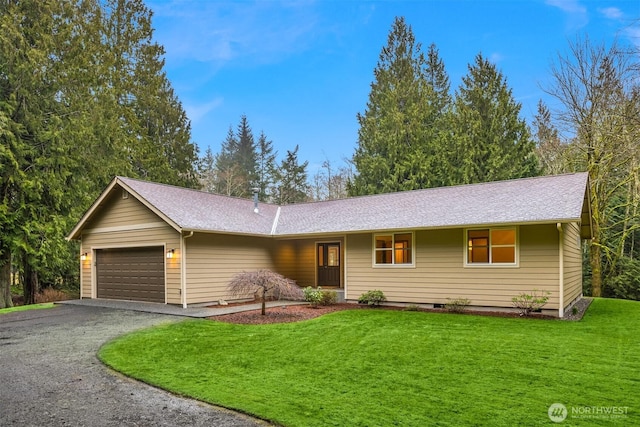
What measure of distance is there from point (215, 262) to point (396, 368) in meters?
8.51

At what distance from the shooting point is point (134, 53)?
26078 mm

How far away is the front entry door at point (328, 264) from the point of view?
51.4ft

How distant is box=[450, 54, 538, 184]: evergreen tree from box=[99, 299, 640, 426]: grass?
12851mm

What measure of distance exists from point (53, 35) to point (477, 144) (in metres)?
20.4

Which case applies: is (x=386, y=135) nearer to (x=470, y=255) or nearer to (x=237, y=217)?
(x=237, y=217)

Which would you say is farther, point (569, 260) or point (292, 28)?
point (292, 28)

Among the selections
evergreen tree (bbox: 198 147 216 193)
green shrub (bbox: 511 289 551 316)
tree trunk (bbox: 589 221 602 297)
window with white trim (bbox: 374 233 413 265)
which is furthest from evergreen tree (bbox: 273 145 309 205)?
green shrub (bbox: 511 289 551 316)

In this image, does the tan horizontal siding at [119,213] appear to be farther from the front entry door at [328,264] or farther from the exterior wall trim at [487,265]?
the exterior wall trim at [487,265]

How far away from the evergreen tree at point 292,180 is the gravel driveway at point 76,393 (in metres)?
28.9

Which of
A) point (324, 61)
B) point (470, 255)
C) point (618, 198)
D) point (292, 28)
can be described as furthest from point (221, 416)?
point (324, 61)

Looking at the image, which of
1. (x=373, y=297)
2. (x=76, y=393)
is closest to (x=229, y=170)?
(x=373, y=297)

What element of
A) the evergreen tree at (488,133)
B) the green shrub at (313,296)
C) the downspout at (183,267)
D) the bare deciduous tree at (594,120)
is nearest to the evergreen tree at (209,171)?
the evergreen tree at (488,133)

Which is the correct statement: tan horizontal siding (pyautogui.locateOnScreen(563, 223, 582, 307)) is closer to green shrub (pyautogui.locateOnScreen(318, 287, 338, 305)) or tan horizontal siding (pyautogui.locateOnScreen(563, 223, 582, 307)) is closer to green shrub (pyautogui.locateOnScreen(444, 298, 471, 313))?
green shrub (pyautogui.locateOnScreen(444, 298, 471, 313))

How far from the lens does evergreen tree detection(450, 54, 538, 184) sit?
20.8 metres
